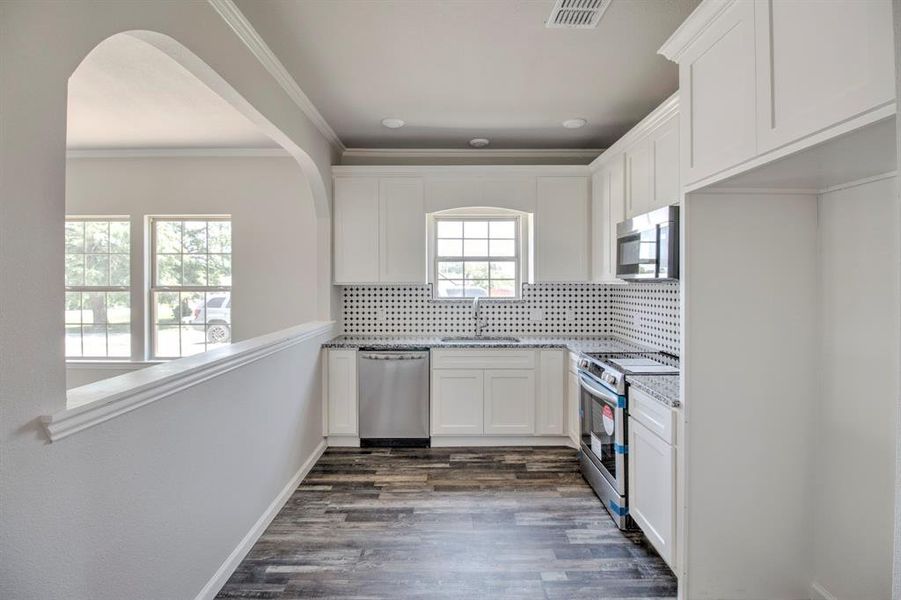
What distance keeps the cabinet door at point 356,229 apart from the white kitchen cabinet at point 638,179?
6.92ft

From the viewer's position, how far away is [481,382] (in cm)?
381

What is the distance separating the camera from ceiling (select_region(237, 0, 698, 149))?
7.02 feet

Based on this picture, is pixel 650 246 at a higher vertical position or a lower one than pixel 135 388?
higher

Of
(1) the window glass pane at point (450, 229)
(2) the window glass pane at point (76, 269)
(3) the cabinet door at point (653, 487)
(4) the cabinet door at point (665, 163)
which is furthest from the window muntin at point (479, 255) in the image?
(2) the window glass pane at point (76, 269)

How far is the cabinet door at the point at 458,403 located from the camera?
3.81m

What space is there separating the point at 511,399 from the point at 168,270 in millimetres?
3654

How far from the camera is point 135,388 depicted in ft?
4.78

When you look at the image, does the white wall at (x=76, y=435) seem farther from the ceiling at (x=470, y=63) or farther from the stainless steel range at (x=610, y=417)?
the stainless steel range at (x=610, y=417)

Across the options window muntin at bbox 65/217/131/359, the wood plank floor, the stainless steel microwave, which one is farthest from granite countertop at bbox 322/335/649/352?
window muntin at bbox 65/217/131/359

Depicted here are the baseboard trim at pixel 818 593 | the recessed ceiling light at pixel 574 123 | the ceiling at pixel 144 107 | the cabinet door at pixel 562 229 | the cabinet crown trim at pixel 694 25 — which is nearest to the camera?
the cabinet crown trim at pixel 694 25

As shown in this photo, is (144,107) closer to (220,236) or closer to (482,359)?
(220,236)

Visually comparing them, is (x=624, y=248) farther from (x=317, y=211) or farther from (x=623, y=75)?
(x=317, y=211)

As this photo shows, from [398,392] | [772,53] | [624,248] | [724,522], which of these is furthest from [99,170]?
[724,522]

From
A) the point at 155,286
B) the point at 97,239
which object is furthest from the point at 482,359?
the point at 97,239
